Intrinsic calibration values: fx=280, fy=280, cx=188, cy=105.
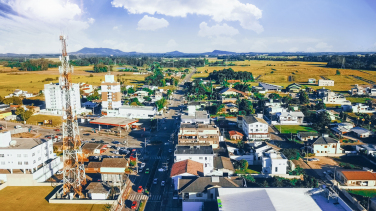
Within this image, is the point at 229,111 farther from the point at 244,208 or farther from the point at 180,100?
the point at 244,208

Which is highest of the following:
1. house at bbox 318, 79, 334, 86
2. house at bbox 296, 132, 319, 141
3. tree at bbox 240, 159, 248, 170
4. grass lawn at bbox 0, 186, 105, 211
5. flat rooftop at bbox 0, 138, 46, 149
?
house at bbox 318, 79, 334, 86

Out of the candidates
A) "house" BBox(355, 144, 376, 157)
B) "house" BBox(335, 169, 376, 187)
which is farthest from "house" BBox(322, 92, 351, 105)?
"house" BBox(335, 169, 376, 187)

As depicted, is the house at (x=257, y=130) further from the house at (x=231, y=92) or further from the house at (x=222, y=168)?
the house at (x=231, y=92)

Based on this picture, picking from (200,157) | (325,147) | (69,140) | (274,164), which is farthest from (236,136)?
(69,140)

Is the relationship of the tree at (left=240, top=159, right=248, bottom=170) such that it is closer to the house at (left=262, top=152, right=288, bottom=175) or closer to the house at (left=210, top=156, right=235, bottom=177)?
the house at (left=210, top=156, right=235, bottom=177)

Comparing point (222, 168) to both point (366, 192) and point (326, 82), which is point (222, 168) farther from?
point (326, 82)

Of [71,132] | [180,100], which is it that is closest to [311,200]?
[71,132]
